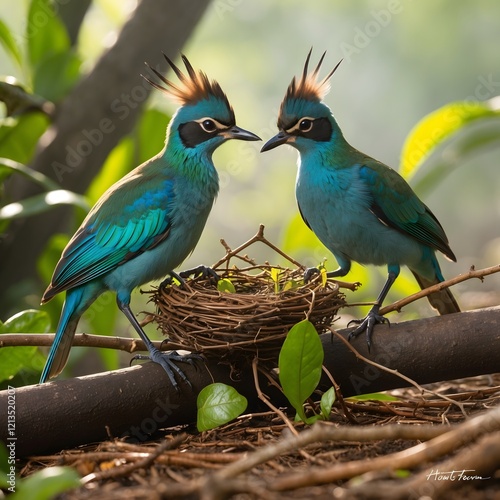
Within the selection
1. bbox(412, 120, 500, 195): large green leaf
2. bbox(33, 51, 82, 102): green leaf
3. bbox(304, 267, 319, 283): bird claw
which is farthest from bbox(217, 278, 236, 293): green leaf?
bbox(33, 51, 82, 102): green leaf

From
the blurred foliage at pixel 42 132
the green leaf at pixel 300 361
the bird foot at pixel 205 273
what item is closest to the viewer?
the green leaf at pixel 300 361

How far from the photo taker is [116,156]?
534 centimetres

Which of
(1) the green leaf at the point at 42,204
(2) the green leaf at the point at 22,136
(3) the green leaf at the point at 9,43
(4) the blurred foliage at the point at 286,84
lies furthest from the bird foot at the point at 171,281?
(3) the green leaf at the point at 9,43

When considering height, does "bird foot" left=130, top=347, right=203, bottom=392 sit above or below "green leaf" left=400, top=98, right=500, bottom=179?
below

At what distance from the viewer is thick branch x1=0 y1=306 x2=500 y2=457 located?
2730mm

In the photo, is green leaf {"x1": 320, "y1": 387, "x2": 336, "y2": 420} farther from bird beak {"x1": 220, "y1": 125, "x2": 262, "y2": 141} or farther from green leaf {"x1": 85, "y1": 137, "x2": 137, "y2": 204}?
green leaf {"x1": 85, "y1": 137, "x2": 137, "y2": 204}

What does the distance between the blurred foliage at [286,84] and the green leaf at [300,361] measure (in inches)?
90.5

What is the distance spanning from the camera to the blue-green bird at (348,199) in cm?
386

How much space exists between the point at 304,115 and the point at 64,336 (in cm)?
173

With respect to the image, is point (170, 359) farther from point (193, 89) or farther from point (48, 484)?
point (193, 89)

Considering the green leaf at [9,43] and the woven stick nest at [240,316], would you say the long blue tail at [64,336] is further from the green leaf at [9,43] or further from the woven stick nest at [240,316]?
the green leaf at [9,43]

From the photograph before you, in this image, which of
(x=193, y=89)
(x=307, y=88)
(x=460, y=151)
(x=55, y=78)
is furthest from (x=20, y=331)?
(x=460, y=151)

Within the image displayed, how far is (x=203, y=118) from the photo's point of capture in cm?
375

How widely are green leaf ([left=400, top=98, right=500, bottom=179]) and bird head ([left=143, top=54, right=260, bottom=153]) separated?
152 centimetres
